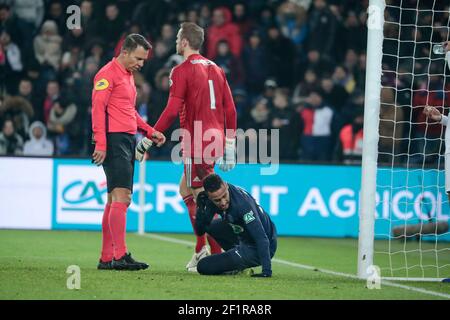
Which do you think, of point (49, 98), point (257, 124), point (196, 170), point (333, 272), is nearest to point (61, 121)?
point (49, 98)

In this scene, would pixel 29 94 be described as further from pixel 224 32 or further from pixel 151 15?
pixel 224 32

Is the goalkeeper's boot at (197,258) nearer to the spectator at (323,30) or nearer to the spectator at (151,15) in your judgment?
the spectator at (151,15)

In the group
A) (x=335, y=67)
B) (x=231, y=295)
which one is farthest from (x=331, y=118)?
(x=231, y=295)

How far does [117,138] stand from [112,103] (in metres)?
0.31

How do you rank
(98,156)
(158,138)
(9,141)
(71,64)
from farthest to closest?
(71,64) → (9,141) → (158,138) → (98,156)

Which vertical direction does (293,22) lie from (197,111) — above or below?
above

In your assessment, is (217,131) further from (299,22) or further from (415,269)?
(299,22)

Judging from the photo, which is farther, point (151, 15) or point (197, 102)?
point (151, 15)

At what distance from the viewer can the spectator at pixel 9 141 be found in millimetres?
15453

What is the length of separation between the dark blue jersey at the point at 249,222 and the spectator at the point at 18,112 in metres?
7.83

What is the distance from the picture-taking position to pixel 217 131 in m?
9.24

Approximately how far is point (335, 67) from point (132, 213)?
16.2 ft

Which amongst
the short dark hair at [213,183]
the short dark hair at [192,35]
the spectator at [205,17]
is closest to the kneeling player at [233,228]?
the short dark hair at [213,183]

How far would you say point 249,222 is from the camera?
8281 mm
